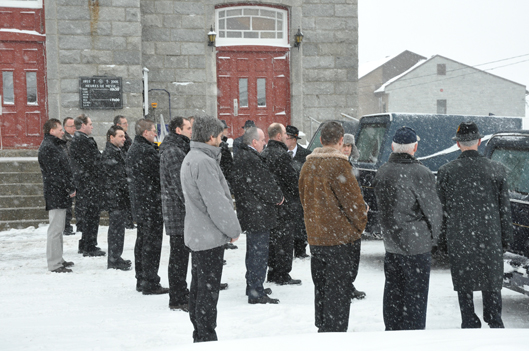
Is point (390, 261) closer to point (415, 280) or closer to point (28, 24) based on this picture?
point (415, 280)

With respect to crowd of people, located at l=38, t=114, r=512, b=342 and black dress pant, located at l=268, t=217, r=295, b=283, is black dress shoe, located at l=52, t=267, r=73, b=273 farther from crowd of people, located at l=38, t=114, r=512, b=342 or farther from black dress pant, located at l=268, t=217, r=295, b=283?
crowd of people, located at l=38, t=114, r=512, b=342

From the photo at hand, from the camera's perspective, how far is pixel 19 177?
10.9m

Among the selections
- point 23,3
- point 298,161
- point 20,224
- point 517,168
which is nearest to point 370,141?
point 298,161

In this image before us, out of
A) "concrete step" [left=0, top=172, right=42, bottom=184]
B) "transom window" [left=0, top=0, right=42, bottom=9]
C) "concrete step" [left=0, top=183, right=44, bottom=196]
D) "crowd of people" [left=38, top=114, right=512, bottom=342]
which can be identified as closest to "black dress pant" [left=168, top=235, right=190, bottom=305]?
"crowd of people" [left=38, top=114, right=512, bottom=342]

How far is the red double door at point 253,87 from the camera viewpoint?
13398mm

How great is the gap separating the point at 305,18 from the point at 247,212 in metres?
8.89

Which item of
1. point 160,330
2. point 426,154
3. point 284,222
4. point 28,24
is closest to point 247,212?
point 284,222

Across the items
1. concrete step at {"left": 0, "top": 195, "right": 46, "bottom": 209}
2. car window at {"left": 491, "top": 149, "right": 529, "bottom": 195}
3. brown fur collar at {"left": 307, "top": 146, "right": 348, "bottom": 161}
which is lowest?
concrete step at {"left": 0, "top": 195, "right": 46, "bottom": 209}

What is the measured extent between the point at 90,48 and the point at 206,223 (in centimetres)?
913

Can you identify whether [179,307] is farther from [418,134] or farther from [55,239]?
[418,134]

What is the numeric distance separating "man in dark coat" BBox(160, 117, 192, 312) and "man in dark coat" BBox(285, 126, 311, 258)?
1.97 m

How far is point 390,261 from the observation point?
4.20 metres

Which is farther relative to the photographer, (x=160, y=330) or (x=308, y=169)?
(x=160, y=330)

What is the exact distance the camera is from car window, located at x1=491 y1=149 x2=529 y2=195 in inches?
197
